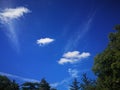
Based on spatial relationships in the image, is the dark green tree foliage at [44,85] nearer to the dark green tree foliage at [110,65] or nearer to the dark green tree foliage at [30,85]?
the dark green tree foliage at [30,85]

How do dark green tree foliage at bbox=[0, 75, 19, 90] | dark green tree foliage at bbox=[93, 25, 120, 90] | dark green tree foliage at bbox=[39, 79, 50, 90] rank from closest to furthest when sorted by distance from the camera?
dark green tree foliage at bbox=[93, 25, 120, 90] < dark green tree foliage at bbox=[0, 75, 19, 90] < dark green tree foliage at bbox=[39, 79, 50, 90]

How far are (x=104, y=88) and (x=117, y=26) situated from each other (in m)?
7.88

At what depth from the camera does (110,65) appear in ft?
92.4

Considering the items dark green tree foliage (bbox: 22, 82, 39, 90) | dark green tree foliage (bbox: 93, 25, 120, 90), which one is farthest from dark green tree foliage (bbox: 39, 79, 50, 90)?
dark green tree foliage (bbox: 93, 25, 120, 90)

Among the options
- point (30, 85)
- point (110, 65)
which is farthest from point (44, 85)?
point (110, 65)

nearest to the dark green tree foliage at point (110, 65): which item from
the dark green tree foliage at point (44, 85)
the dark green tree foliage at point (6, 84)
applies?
the dark green tree foliage at point (6, 84)

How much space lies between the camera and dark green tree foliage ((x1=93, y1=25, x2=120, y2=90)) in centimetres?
2729

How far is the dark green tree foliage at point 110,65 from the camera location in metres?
27.3

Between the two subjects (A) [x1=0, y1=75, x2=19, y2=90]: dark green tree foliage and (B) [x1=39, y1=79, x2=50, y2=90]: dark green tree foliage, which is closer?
(A) [x1=0, y1=75, x2=19, y2=90]: dark green tree foliage

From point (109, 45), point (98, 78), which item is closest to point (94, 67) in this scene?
point (98, 78)

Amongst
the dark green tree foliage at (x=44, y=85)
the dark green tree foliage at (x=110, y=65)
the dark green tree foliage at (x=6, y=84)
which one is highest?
the dark green tree foliage at (x=44, y=85)

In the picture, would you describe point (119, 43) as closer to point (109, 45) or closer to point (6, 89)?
point (109, 45)

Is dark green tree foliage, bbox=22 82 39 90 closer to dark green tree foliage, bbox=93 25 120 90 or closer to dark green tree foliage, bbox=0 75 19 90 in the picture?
dark green tree foliage, bbox=0 75 19 90

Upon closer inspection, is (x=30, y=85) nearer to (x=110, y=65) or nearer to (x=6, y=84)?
Result: (x=6, y=84)
